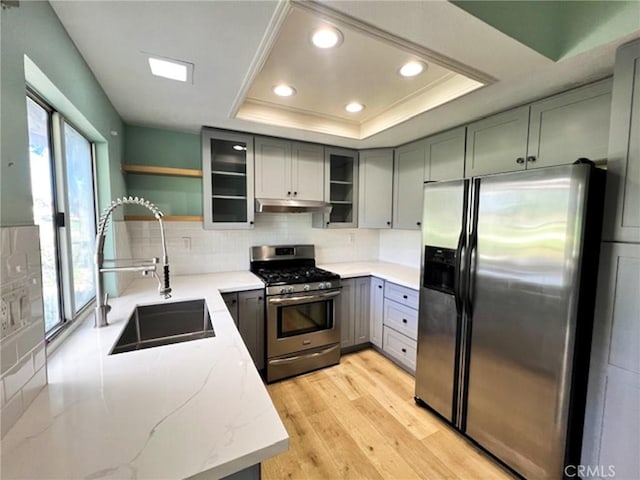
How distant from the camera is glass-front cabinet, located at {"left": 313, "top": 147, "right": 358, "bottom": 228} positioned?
3.12m

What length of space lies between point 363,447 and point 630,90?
244cm

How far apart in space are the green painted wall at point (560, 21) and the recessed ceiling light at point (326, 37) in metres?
0.60

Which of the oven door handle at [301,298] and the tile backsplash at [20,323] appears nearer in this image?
the tile backsplash at [20,323]

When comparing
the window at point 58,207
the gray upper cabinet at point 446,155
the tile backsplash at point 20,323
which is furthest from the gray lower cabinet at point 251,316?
the gray upper cabinet at point 446,155

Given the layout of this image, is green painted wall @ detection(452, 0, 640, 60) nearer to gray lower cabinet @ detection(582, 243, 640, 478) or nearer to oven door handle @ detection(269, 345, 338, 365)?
gray lower cabinet @ detection(582, 243, 640, 478)

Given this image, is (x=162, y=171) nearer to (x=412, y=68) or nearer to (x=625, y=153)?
(x=412, y=68)

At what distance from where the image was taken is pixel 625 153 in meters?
1.33

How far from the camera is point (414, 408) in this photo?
2166 mm

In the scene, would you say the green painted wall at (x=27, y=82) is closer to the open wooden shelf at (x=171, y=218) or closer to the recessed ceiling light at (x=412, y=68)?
the open wooden shelf at (x=171, y=218)

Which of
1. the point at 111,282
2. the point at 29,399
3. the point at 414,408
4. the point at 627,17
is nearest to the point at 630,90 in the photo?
the point at 627,17

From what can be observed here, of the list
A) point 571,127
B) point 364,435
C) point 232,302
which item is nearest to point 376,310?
point 364,435

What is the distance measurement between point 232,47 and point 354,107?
1.30 meters

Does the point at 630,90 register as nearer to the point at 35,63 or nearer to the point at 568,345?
the point at 568,345

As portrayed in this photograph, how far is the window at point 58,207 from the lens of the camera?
1.26m
